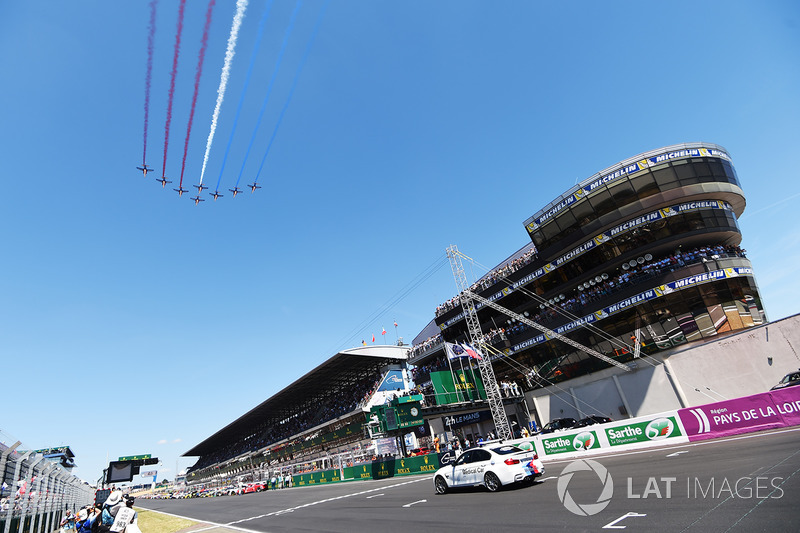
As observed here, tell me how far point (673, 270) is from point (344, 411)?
4275 centimetres

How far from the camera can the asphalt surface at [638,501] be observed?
22.3 feet

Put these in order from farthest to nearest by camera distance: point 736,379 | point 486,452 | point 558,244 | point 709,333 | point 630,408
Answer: point 558,244 → point 630,408 → point 709,333 → point 736,379 → point 486,452

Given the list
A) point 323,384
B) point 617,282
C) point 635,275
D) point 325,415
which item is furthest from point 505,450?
point 323,384

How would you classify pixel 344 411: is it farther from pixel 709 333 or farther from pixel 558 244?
pixel 709 333

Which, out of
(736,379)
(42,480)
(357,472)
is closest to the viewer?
(42,480)

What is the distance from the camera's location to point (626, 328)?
33531 mm

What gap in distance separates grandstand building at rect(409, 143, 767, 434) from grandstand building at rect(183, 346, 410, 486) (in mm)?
22106

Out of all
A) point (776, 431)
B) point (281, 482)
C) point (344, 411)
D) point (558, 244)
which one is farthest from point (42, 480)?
point (344, 411)

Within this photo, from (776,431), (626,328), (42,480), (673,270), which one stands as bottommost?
(776,431)

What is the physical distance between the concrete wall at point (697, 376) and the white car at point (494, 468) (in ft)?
74.2

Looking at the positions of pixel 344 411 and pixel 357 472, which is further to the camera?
pixel 344 411

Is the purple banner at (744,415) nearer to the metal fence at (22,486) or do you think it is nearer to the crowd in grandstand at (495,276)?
the metal fence at (22,486)

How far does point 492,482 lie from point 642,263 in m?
27.6

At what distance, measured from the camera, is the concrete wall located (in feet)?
86.3
